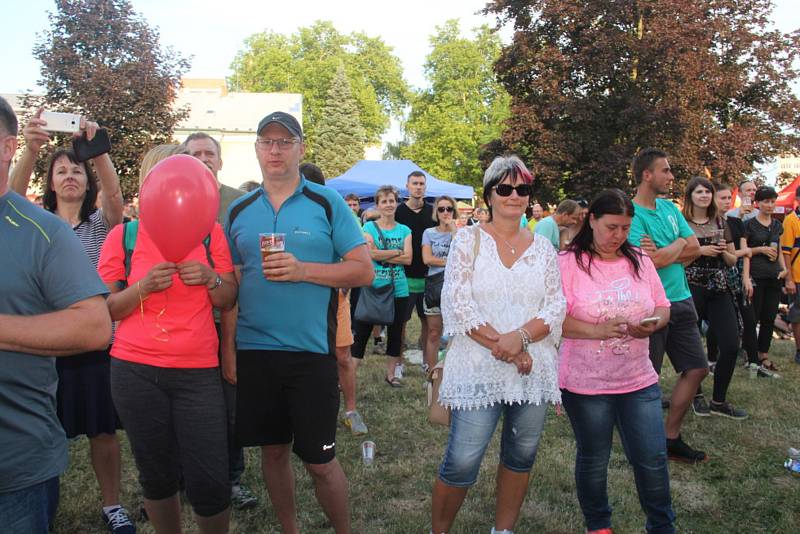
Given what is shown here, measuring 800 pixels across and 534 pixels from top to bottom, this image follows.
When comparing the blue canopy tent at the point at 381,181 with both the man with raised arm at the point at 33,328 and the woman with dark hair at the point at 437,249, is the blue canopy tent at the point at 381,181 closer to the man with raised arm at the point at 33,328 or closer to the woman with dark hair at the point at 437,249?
the woman with dark hair at the point at 437,249

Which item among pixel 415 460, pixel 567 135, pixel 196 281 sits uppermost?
pixel 567 135

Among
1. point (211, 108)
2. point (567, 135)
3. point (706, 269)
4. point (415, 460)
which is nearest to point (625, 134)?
point (567, 135)

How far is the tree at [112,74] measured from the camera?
697 inches

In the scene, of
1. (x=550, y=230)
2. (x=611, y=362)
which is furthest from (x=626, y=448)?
(x=550, y=230)

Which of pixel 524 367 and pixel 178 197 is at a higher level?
pixel 178 197

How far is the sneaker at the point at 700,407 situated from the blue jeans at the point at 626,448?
2847 mm

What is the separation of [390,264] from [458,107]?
35710mm

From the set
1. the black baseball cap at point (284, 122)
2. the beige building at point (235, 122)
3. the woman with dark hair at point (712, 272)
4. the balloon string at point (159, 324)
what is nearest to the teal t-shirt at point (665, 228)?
the woman with dark hair at point (712, 272)

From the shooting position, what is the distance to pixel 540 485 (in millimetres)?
4191

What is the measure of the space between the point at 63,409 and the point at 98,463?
1.26 ft

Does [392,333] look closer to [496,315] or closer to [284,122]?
[496,315]

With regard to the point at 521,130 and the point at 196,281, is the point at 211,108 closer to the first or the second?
the point at 521,130

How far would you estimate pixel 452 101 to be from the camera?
133 ft

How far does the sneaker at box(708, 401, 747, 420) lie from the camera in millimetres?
5620
